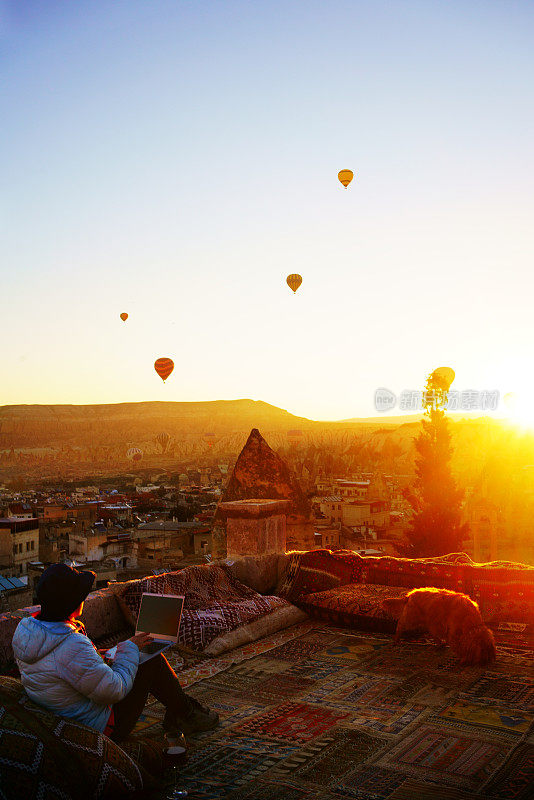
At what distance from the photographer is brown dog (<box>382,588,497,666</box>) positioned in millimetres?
4414

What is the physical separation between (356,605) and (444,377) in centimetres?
1618

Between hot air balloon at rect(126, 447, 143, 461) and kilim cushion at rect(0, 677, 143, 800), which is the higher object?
kilim cushion at rect(0, 677, 143, 800)

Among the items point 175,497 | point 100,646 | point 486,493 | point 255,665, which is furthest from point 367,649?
point 175,497

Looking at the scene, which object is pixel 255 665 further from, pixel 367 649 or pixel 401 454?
pixel 401 454

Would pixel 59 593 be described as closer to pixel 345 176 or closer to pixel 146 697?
pixel 146 697

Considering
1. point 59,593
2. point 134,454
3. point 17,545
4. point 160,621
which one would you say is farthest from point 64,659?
point 134,454

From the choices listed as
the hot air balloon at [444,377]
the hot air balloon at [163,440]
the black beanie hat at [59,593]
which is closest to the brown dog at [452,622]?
the black beanie hat at [59,593]

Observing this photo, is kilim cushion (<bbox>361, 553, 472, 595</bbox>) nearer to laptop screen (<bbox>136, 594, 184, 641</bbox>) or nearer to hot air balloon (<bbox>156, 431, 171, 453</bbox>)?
laptop screen (<bbox>136, 594, 184, 641</bbox>)

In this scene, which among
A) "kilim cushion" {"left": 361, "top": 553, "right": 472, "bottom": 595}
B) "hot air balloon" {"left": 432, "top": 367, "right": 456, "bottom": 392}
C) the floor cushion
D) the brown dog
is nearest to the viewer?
the brown dog

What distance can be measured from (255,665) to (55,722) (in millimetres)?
2164

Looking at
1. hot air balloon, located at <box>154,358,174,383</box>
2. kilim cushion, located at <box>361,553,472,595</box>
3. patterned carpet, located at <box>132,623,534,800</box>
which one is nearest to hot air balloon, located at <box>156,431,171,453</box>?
hot air balloon, located at <box>154,358,174,383</box>

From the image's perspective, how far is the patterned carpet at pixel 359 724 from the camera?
9.41 ft

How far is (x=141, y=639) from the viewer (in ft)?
9.97

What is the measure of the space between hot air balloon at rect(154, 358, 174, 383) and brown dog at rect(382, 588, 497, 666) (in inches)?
920
